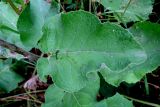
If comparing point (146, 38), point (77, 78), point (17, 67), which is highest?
point (77, 78)

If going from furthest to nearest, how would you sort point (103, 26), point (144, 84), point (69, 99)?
point (144, 84), point (69, 99), point (103, 26)

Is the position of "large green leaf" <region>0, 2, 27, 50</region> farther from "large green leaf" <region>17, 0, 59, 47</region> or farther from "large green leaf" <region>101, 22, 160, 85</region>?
"large green leaf" <region>101, 22, 160, 85</region>

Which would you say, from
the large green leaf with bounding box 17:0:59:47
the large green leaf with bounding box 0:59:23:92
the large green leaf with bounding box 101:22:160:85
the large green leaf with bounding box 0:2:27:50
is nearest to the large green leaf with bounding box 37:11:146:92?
the large green leaf with bounding box 17:0:59:47

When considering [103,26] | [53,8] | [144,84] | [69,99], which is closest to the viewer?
[103,26]

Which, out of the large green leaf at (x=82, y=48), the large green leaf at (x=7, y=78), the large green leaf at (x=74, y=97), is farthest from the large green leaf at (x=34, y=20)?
the large green leaf at (x=7, y=78)

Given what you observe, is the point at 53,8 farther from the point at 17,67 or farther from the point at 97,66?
the point at 17,67

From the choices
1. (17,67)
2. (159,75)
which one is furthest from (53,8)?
(159,75)
